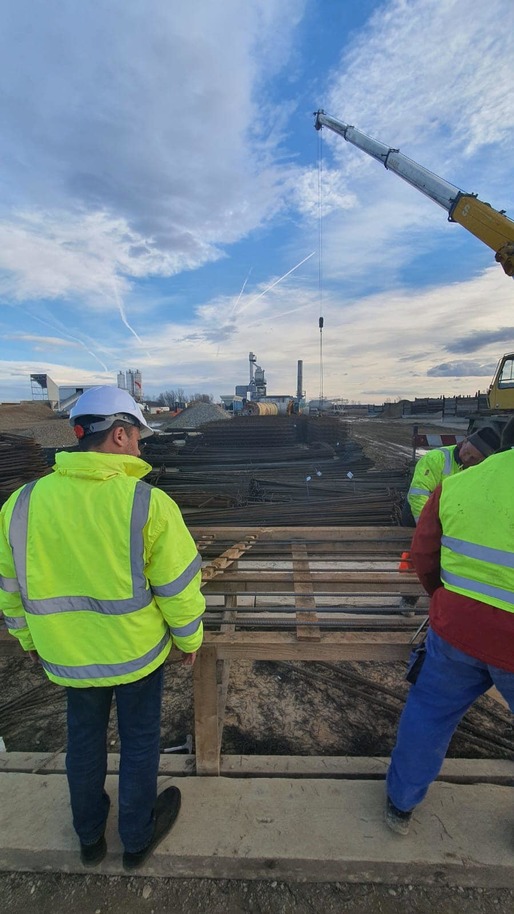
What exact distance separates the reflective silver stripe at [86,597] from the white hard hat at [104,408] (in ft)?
0.93

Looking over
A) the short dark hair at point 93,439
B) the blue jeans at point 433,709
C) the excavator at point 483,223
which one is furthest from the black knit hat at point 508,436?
the excavator at point 483,223

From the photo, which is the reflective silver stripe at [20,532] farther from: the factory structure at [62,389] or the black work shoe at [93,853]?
the factory structure at [62,389]

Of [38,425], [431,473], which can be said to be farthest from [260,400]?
[431,473]

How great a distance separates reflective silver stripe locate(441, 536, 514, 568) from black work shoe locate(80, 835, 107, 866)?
196 centimetres

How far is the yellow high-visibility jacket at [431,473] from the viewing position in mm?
3293

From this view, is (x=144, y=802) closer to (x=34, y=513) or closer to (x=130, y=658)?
(x=130, y=658)

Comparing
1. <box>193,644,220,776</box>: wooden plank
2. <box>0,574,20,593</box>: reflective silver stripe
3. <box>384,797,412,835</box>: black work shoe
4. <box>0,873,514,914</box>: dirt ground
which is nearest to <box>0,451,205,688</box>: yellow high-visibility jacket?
<box>0,574,20,593</box>: reflective silver stripe

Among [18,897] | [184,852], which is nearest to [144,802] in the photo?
[184,852]

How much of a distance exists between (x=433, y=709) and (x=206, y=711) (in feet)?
3.64

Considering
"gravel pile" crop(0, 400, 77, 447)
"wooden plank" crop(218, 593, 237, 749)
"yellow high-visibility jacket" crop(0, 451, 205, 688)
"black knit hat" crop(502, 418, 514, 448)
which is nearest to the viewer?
"yellow high-visibility jacket" crop(0, 451, 205, 688)

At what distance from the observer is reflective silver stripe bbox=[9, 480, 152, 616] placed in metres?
1.44

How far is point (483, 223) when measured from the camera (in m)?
9.84

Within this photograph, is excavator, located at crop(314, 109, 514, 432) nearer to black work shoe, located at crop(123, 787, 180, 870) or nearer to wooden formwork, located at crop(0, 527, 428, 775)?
wooden formwork, located at crop(0, 527, 428, 775)

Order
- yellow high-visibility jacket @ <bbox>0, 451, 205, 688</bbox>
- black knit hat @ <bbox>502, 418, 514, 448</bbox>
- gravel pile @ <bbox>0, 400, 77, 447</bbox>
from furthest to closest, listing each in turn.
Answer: gravel pile @ <bbox>0, 400, 77, 447</bbox>
black knit hat @ <bbox>502, 418, 514, 448</bbox>
yellow high-visibility jacket @ <bbox>0, 451, 205, 688</bbox>
